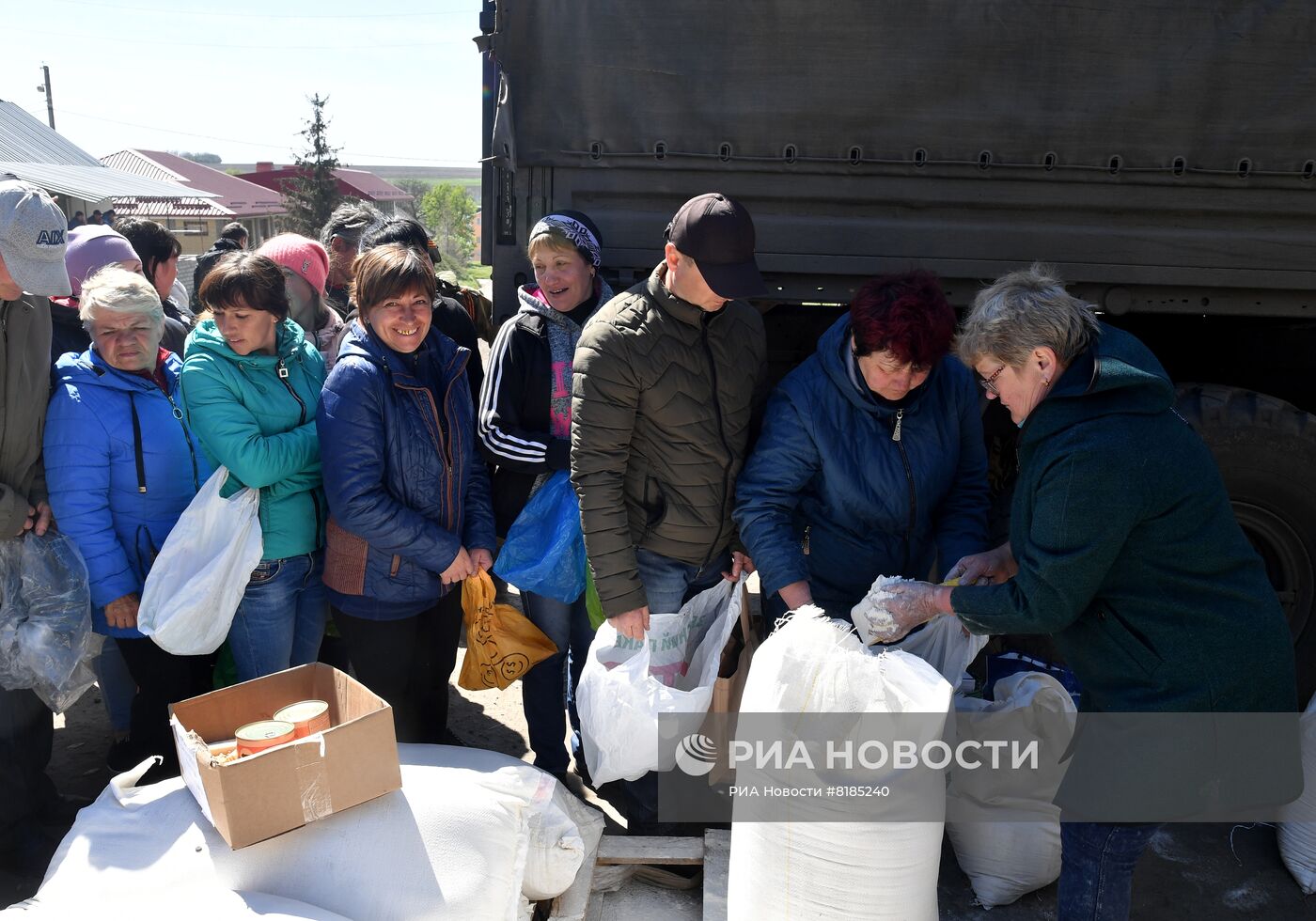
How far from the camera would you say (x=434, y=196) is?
50812 millimetres

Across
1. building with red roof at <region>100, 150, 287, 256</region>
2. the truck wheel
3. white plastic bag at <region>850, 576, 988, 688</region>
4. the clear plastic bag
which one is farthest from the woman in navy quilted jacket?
building with red roof at <region>100, 150, 287, 256</region>

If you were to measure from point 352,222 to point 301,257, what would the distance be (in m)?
0.58

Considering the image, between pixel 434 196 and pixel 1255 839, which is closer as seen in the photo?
pixel 1255 839

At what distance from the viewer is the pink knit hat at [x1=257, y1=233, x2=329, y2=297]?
10.3ft

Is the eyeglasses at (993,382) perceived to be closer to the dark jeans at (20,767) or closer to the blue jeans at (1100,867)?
the blue jeans at (1100,867)

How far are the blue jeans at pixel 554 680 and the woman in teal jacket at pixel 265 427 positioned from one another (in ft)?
2.11

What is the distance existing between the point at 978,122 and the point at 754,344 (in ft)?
3.65

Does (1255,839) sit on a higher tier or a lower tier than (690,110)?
lower

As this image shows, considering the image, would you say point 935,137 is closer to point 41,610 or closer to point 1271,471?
point 1271,471

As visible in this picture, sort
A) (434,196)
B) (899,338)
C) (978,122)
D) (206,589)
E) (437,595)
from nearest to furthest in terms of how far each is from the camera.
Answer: (899,338) < (206,589) < (437,595) < (978,122) < (434,196)

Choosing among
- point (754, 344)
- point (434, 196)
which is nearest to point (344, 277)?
point (754, 344)

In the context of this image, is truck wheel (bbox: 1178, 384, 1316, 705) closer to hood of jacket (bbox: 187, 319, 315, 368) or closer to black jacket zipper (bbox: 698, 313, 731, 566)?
black jacket zipper (bbox: 698, 313, 731, 566)

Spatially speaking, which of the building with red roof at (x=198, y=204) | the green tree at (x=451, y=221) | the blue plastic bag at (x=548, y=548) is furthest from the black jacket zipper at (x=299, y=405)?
the green tree at (x=451, y=221)

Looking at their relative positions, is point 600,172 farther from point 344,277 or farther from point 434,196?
point 434,196
